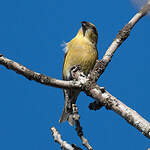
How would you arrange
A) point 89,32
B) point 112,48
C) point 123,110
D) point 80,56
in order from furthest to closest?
point 89,32
point 80,56
point 112,48
point 123,110

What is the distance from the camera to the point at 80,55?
620cm

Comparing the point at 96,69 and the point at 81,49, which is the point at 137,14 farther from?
the point at 81,49

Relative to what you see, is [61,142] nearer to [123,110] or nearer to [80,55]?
[123,110]

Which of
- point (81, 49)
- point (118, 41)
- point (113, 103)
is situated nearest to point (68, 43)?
point (81, 49)

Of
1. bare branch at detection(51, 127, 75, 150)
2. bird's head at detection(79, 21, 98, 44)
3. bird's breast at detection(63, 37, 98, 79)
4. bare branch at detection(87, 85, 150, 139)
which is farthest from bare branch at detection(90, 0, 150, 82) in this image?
bird's head at detection(79, 21, 98, 44)

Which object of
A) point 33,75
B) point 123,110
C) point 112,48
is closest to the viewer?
point 123,110

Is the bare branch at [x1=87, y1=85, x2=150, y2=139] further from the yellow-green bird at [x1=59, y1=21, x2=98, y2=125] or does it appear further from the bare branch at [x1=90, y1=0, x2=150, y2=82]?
the yellow-green bird at [x1=59, y1=21, x2=98, y2=125]

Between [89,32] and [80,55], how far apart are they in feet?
2.48

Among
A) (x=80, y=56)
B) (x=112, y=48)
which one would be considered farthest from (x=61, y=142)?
(x=80, y=56)

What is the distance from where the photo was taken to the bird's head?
6652 mm

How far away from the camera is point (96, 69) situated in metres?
3.56

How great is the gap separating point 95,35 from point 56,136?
4.37 metres

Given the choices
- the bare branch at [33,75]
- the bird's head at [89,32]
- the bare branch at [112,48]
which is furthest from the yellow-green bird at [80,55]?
the bare branch at [33,75]

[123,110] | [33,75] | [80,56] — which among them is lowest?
[123,110]
